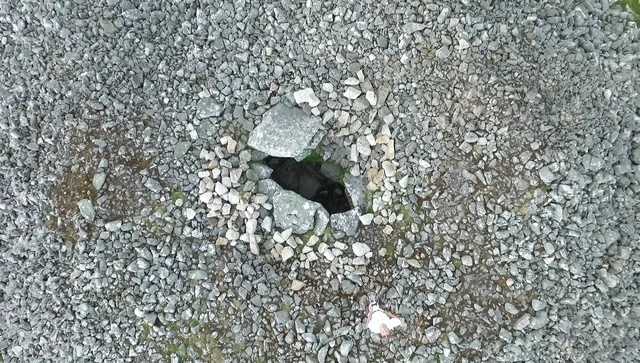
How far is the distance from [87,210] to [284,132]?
5.89ft

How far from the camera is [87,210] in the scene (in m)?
4.10

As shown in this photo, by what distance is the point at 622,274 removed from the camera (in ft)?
13.0

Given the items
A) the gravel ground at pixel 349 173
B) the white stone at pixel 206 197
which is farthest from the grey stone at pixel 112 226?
the white stone at pixel 206 197

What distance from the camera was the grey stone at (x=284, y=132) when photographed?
421 centimetres

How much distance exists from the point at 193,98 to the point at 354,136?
1.47 meters

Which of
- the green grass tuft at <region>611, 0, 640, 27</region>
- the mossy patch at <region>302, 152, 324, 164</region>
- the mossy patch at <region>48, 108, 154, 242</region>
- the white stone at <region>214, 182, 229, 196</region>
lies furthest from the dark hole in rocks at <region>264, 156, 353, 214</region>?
the green grass tuft at <region>611, 0, 640, 27</region>

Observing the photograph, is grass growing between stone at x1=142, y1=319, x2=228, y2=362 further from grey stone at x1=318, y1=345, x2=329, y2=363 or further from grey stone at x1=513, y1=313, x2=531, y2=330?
grey stone at x1=513, y1=313, x2=531, y2=330

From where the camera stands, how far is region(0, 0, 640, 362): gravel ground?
399cm

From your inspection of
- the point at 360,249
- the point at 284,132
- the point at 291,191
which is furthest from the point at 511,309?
the point at 284,132

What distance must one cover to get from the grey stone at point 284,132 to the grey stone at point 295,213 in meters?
0.42

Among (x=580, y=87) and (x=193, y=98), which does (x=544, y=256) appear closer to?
(x=580, y=87)

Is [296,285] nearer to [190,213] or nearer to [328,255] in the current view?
[328,255]

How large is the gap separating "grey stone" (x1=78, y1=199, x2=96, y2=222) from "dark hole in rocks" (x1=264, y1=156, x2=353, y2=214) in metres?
1.65

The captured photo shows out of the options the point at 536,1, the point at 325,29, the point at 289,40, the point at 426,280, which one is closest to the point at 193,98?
the point at 289,40
